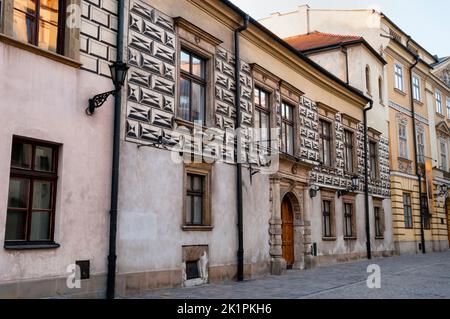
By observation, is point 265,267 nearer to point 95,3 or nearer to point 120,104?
point 120,104

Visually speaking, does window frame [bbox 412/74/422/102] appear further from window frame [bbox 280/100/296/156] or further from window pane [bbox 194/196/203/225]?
window pane [bbox 194/196/203/225]

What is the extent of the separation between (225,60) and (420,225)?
18266 mm

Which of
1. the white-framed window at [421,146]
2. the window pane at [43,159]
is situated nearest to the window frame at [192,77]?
the window pane at [43,159]

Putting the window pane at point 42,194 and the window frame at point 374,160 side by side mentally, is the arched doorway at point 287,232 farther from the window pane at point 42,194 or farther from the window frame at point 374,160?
the window pane at point 42,194

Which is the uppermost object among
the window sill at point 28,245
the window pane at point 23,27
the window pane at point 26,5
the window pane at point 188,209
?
the window pane at point 26,5

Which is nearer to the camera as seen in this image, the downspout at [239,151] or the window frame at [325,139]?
the downspout at [239,151]

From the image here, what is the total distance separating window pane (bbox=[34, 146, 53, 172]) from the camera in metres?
8.73

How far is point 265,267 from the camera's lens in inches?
Answer: 579

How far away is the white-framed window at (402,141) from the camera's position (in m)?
27.1

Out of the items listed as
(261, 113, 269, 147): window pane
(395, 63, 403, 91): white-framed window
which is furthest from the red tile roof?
(261, 113, 269, 147): window pane

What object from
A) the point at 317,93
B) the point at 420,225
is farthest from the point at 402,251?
the point at 317,93

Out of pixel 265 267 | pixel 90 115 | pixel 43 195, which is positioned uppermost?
pixel 90 115

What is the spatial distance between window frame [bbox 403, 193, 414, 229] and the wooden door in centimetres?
1164

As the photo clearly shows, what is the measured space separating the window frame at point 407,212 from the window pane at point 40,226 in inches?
848
